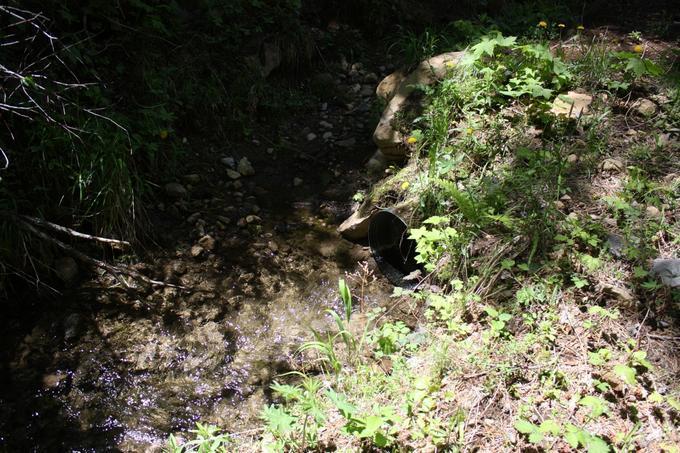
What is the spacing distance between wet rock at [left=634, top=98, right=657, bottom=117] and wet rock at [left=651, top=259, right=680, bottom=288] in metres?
1.47

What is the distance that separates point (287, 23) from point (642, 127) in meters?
3.61

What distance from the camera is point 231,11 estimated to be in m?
5.07

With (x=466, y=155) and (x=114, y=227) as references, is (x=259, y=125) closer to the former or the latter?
(x=114, y=227)

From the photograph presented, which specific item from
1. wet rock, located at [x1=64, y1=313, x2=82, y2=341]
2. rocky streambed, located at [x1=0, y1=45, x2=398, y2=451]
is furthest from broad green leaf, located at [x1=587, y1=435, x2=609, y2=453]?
wet rock, located at [x1=64, y1=313, x2=82, y2=341]

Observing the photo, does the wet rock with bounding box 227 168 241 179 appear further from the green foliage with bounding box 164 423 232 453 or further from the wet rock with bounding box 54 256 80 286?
the green foliage with bounding box 164 423 232 453

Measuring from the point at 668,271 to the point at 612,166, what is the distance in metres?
0.96

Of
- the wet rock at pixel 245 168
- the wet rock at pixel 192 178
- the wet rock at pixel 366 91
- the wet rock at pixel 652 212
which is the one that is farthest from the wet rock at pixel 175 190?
the wet rock at pixel 652 212

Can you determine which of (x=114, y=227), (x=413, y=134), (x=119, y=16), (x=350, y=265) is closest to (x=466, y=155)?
(x=413, y=134)

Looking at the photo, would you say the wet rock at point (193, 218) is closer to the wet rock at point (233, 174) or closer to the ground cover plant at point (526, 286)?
the wet rock at point (233, 174)

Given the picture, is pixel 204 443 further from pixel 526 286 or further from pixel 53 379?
pixel 526 286

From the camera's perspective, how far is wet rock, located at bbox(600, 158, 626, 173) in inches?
135

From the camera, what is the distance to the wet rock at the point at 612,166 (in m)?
3.44

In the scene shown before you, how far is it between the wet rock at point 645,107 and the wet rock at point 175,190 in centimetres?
371

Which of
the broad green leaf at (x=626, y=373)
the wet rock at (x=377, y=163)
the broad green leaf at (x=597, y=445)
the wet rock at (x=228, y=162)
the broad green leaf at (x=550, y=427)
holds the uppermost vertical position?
the broad green leaf at (x=626, y=373)
